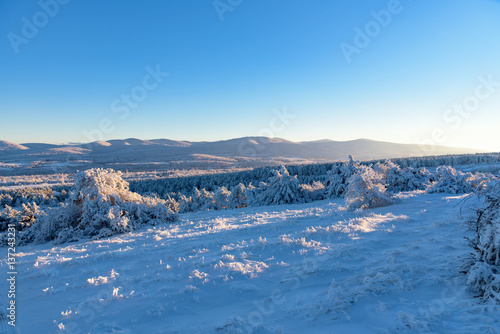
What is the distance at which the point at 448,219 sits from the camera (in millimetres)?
6773

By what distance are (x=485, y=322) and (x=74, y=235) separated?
10985 mm

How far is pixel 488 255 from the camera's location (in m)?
3.29

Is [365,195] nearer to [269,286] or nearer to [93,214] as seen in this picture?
[269,286]

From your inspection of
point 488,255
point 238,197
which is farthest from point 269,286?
point 238,197

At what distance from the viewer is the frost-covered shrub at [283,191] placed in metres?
19.5

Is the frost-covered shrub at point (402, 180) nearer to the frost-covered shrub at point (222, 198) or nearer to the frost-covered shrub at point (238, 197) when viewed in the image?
the frost-covered shrub at point (238, 197)

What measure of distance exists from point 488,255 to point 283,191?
16.5 meters

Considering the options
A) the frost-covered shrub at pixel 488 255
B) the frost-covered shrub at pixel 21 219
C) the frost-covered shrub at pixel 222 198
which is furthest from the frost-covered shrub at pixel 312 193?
the frost-covered shrub at pixel 21 219

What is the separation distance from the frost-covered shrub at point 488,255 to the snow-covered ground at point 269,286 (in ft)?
0.62

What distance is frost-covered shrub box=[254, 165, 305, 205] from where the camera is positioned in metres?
19.5

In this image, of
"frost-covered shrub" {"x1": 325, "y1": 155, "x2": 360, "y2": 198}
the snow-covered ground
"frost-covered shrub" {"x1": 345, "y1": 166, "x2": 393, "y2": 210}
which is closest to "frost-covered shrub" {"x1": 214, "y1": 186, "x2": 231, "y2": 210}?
"frost-covered shrub" {"x1": 325, "y1": 155, "x2": 360, "y2": 198}

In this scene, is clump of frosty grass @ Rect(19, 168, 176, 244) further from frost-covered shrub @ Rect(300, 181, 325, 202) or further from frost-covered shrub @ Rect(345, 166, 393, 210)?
frost-covered shrub @ Rect(300, 181, 325, 202)

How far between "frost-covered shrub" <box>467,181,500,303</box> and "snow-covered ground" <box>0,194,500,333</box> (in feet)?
0.62

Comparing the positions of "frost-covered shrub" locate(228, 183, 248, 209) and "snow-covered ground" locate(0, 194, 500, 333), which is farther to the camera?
"frost-covered shrub" locate(228, 183, 248, 209)
